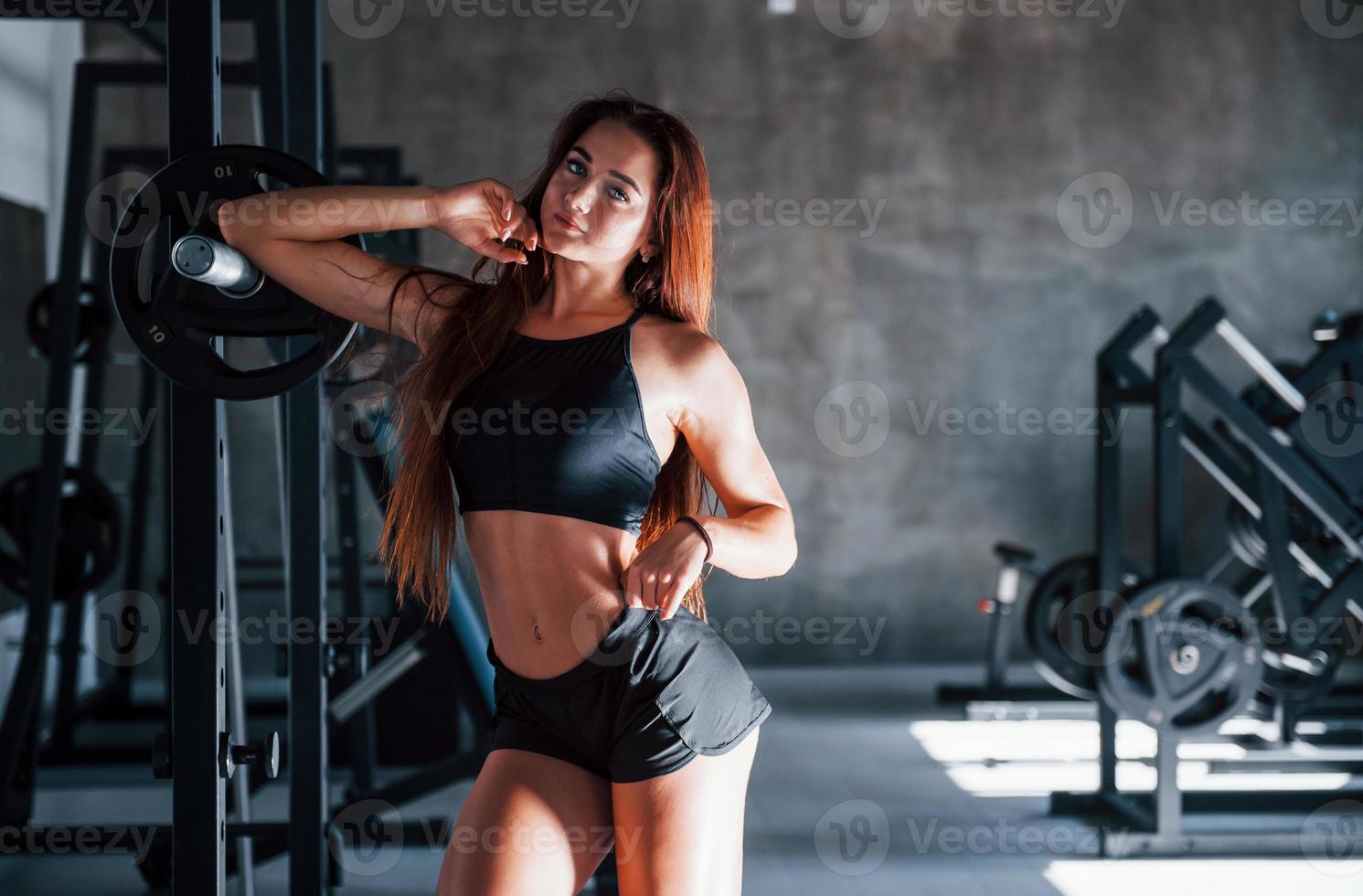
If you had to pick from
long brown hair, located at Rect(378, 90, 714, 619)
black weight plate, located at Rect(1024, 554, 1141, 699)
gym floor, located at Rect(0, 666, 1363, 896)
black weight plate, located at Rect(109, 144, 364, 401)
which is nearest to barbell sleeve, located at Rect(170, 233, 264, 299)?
black weight plate, located at Rect(109, 144, 364, 401)

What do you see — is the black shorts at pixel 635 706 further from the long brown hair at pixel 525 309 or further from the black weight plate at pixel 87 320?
the black weight plate at pixel 87 320

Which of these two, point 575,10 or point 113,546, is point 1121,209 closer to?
point 575,10

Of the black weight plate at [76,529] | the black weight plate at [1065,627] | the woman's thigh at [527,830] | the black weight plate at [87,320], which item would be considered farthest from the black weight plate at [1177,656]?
the black weight plate at [87,320]

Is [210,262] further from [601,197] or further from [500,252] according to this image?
[601,197]

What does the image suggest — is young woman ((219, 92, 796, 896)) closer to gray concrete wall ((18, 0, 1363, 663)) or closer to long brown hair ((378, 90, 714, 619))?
long brown hair ((378, 90, 714, 619))

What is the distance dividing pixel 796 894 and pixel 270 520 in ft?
13.1

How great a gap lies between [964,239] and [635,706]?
5.53m

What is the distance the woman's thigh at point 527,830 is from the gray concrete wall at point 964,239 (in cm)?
493

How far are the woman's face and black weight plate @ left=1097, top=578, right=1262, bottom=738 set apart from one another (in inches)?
107

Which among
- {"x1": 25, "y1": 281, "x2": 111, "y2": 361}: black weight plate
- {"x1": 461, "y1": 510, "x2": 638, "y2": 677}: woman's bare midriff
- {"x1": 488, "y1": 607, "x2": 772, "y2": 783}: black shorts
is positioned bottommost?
{"x1": 488, "y1": 607, "x2": 772, "y2": 783}: black shorts

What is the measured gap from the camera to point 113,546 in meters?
4.29

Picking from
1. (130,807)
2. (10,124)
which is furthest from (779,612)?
(10,124)

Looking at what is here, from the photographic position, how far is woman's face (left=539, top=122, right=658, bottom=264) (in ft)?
5.47

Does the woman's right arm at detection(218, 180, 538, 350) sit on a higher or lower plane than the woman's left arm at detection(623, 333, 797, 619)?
higher
